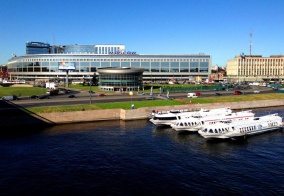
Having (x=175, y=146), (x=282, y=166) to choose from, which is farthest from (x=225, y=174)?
(x=175, y=146)

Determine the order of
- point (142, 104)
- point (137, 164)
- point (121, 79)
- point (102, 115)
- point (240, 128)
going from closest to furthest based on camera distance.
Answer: point (137, 164) < point (240, 128) < point (102, 115) < point (142, 104) < point (121, 79)

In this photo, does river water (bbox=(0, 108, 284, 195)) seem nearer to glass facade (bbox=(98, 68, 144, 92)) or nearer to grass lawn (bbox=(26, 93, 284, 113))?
grass lawn (bbox=(26, 93, 284, 113))

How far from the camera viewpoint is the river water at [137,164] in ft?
122

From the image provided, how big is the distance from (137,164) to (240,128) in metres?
28.7

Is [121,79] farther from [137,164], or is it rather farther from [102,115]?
[137,164]

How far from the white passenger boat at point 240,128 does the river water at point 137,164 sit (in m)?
1.67

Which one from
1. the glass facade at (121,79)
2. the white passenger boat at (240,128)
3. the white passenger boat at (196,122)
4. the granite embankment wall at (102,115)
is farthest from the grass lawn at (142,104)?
the glass facade at (121,79)

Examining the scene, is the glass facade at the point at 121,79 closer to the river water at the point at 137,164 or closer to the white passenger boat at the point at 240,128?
the river water at the point at 137,164

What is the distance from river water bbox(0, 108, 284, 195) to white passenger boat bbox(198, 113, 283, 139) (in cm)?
167

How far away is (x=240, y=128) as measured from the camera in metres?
63.2

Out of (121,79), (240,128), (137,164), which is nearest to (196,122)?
(240,128)

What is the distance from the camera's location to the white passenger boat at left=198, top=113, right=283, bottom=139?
60.8 m

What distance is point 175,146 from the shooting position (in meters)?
56.8

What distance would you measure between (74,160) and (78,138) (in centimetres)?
1500
